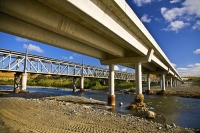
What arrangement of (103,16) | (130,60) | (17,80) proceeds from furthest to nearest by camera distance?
(17,80), (130,60), (103,16)

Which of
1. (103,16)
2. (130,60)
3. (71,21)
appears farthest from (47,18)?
(130,60)

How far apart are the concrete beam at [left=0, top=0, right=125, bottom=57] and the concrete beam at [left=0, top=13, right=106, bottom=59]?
Answer: 146 cm

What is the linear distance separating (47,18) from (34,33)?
9.24 feet

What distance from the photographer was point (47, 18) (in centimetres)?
1007

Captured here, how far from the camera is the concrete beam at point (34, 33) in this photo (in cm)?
1037

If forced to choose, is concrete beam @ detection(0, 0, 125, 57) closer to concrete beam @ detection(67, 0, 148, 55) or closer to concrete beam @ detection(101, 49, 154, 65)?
concrete beam @ detection(67, 0, 148, 55)

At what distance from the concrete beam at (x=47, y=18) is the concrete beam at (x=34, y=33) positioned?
4.79 ft

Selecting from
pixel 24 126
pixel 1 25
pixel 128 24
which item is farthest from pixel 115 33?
pixel 24 126

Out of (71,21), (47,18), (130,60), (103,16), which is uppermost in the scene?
(71,21)

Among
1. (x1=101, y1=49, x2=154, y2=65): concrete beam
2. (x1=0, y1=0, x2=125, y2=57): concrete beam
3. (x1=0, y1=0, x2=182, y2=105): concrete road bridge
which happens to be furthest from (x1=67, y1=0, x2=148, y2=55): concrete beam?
(x1=101, y1=49, x2=154, y2=65): concrete beam

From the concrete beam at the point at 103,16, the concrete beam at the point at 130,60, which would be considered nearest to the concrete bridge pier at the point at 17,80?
the concrete beam at the point at 130,60

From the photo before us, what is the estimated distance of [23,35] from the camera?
37.8 ft

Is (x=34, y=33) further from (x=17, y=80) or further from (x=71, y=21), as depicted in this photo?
(x=17, y=80)

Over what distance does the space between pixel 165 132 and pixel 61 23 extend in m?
8.62
